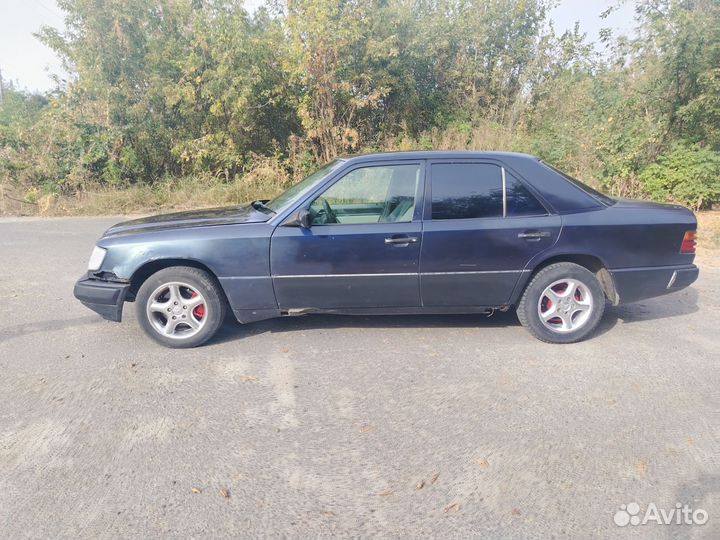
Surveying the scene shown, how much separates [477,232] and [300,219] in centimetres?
145

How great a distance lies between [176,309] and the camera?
13.5 feet

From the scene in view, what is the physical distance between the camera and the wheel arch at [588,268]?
4219 millimetres

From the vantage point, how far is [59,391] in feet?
11.3

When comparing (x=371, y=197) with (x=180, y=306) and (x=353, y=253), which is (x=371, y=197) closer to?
(x=353, y=253)

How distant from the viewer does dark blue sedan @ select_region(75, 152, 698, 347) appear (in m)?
4.05

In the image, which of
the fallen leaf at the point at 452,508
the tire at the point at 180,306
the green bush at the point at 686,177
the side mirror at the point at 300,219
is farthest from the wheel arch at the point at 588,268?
the green bush at the point at 686,177

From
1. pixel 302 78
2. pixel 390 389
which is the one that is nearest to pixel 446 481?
pixel 390 389

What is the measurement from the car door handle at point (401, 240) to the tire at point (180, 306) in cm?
148

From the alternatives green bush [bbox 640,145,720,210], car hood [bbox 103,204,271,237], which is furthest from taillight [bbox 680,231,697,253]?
green bush [bbox 640,145,720,210]

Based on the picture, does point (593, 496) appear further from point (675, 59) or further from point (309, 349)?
point (675, 59)

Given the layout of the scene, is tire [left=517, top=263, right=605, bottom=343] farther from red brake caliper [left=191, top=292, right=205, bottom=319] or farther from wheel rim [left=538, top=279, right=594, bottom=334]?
red brake caliper [left=191, top=292, right=205, bottom=319]

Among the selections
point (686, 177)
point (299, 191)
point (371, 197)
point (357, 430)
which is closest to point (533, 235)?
point (371, 197)

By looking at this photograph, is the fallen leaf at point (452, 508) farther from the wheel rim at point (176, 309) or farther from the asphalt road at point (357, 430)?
the wheel rim at point (176, 309)

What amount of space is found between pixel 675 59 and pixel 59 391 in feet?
39.7
